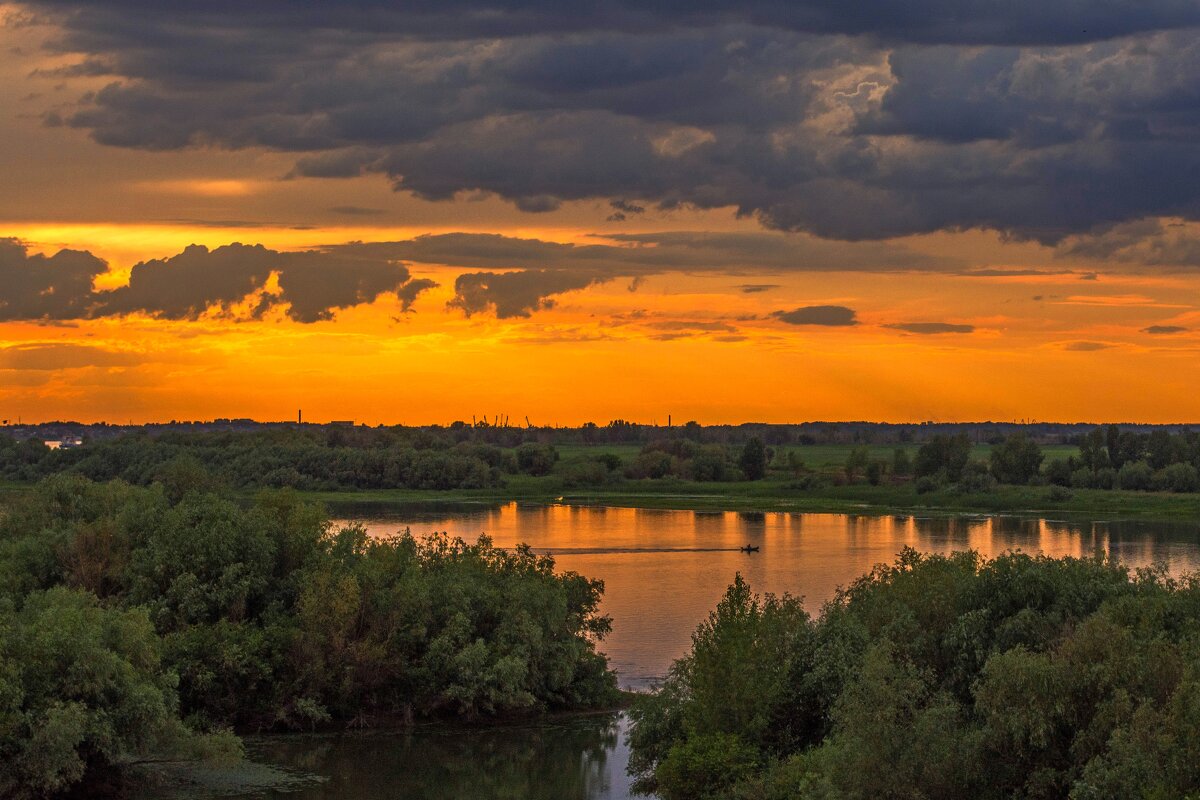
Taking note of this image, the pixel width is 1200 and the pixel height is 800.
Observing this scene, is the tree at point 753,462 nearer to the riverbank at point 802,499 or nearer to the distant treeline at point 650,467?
the distant treeline at point 650,467

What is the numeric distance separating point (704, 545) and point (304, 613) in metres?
61.5

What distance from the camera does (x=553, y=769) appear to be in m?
43.8

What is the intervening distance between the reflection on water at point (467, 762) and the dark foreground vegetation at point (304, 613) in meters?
1.19

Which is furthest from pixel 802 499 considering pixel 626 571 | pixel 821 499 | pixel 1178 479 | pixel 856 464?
pixel 626 571

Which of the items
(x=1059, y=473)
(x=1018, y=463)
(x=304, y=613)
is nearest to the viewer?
(x=304, y=613)

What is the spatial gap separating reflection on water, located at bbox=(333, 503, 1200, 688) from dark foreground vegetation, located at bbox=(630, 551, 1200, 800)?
15981mm

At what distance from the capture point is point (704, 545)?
350 ft

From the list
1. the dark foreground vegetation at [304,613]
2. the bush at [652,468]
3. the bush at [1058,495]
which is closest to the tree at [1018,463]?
the bush at [1058,495]

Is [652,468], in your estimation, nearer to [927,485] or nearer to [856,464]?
[856,464]

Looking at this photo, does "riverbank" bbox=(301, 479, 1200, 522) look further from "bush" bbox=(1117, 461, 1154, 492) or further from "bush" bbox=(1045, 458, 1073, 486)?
"bush" bbox=(1045, 458, 1073, 486)

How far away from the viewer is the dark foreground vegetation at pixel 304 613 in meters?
46.4

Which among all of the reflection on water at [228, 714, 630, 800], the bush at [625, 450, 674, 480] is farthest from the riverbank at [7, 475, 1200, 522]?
the reflection on water at [228, 714, 630, 800]

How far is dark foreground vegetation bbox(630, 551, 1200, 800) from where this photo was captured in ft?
92.2

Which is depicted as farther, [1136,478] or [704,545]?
[1136,478]
